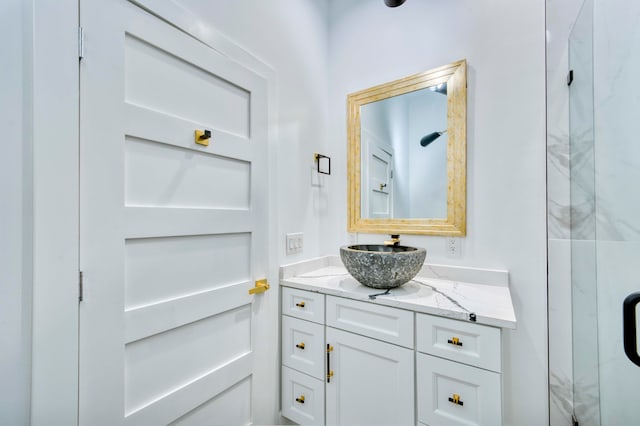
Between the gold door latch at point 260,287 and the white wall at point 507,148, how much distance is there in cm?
83

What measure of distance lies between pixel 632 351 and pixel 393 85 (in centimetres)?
154

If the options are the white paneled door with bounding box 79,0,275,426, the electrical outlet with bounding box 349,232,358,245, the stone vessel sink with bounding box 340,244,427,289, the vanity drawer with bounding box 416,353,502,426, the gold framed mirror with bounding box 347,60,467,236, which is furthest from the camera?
the electrical outlet with bounding box 349,232,358,245

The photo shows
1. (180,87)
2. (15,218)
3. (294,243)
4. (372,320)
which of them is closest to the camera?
(15,218)

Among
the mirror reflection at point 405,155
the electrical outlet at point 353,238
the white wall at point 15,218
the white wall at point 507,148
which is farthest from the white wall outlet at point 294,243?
the white wall at point 15,218

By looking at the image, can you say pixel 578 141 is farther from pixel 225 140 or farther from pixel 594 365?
pixel 225 140

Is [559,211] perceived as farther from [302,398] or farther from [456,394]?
[302,398]

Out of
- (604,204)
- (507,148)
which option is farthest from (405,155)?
(604,204)

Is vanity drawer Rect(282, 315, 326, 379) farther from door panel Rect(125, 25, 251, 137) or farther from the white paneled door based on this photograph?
door panel Rect(125, 25, 251, 137)

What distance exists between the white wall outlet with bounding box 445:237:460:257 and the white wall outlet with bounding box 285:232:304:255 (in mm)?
819

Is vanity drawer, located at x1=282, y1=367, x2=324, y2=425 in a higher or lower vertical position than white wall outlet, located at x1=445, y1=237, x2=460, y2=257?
lower

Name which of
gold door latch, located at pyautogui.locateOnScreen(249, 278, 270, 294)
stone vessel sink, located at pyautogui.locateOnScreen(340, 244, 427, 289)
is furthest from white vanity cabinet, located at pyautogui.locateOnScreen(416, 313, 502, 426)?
gold door latch, located at pyautogui.locateOnScreen(249, 278, 270, 294)

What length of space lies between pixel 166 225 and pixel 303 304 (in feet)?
2.47

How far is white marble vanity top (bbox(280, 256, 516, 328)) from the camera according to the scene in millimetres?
1051

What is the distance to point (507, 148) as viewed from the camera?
1.40 metres
